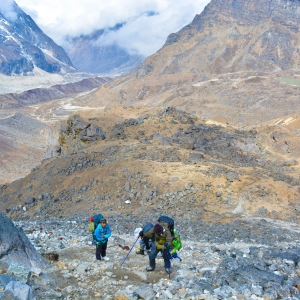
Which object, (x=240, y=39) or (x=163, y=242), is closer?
(x=163, y=242)

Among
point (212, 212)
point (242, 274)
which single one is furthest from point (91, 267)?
point (212, 212)

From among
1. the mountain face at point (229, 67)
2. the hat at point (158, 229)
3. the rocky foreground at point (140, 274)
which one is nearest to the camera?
the rocky foreground at point (140, 274)

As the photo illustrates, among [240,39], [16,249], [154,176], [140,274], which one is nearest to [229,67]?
[240,39]

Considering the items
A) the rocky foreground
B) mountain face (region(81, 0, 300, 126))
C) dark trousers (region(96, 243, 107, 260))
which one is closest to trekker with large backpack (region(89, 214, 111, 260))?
dark trousers (region(96, 243, 107, 260))

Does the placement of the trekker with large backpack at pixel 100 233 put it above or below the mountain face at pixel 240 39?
below

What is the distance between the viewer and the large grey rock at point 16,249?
6715mm

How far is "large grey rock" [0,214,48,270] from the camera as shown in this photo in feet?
22.0

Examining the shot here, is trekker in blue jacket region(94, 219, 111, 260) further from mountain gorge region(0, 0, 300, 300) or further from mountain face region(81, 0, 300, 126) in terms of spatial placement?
mountain face region(81, 0, 300, 126)

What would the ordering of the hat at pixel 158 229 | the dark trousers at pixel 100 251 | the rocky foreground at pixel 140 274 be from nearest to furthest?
the rocky foreground at pixel 140 274 → the hat at pixel 158 229 → the dark trousers at pixel 100 251

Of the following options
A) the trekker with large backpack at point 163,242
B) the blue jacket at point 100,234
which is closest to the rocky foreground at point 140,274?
the trekker with large backpack at point 163,242

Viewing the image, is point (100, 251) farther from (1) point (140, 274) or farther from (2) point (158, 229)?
(2) point (158, 229)

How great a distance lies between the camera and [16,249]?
6871 millimetres

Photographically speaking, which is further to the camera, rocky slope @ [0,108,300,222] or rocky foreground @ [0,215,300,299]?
rocky slope @ [0,108,300,222]

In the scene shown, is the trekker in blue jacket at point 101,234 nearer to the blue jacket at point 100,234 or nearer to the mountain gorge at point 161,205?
the blue jacket at point 100,234
